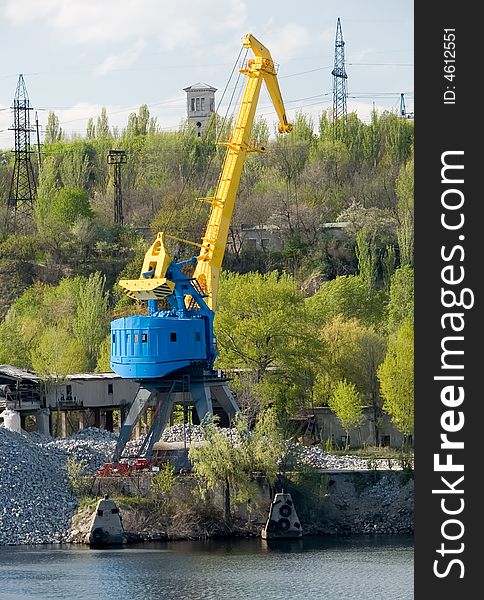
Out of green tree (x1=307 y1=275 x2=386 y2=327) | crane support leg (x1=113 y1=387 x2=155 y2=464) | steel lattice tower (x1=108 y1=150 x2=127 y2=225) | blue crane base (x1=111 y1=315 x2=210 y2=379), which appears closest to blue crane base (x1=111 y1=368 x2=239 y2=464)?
crane support leg (x1=113 y1=387 x2=155 y2=464)

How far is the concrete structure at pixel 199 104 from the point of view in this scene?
336 feet

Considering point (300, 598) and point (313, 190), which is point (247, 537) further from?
point (313, 190)

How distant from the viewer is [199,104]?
4082 inches

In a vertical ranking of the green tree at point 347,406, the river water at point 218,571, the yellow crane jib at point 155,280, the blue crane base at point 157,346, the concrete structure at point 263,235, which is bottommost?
the river water at point 218,571

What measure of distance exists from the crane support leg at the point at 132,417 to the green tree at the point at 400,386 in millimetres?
7606

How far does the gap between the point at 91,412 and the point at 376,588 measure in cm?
2693

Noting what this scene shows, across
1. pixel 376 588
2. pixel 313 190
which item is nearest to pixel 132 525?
pixel 376 588

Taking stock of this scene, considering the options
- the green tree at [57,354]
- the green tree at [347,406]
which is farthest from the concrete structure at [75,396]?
the green tree at [347,406]

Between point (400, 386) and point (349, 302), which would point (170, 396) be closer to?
point (400, 386)

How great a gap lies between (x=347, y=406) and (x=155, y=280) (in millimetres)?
9786

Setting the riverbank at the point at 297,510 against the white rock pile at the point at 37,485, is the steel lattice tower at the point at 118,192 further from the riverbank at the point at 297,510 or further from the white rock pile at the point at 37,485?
the riverbank at the point at 297,510

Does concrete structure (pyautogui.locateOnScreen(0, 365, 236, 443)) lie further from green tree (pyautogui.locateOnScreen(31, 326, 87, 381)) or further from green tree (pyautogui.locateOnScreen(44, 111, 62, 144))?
green tree (pyautogui.locateOnScreen(44, 111, 62, 144))

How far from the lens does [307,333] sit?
193 feet

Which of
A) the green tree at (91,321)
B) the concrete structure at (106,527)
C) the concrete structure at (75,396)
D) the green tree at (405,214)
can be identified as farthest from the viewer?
the green tree at (405,214)
